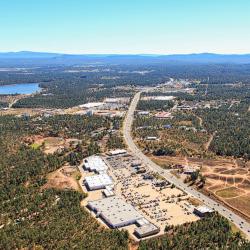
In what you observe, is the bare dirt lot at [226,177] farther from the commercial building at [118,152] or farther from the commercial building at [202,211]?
the commercial building at [118,152]

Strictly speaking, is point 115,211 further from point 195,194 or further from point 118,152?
point 118,152

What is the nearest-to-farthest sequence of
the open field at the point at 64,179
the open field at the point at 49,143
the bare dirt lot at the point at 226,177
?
the bare dirt lot at the point at 226,177 → the open field at the point at 64,179 → the open field at the point at 49,143

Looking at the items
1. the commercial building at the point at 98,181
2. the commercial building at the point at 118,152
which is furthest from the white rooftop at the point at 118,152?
the commercial building at the point at 98,181

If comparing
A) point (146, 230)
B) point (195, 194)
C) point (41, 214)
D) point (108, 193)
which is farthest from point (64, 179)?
point (146, 230)

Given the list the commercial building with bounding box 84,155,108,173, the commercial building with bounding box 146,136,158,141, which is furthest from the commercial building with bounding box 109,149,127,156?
the commercial building with bounding box 146,136,158,141

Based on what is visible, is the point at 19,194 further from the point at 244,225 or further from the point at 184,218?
the point at 244,225

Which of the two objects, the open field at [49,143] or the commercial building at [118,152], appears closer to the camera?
the commercial building at [118,152]
